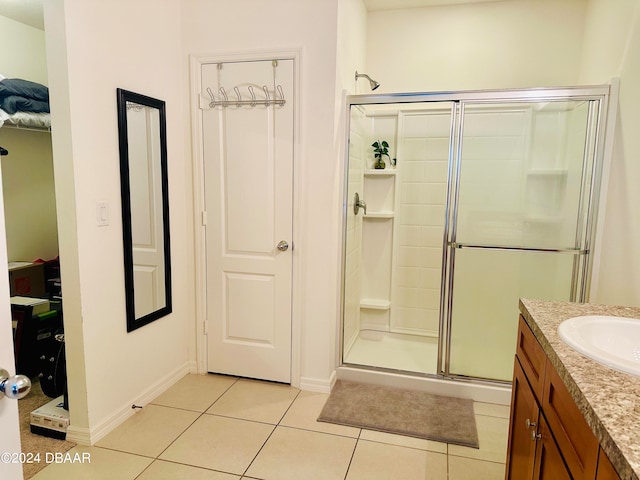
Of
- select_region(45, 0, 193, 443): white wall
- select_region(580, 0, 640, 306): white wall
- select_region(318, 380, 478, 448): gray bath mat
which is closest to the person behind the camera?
select_region(45, 0, 193, 443): white wall

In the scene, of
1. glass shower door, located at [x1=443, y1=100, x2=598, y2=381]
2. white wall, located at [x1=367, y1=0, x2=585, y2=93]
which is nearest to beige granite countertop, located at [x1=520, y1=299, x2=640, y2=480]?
glass shower door, located at [x1=443, y1=100, x2=598, y2=381]

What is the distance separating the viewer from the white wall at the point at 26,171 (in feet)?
10.4

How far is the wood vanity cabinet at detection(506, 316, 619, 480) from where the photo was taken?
3.09 feet

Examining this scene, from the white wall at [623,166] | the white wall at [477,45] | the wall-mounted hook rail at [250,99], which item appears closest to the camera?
the white wall at [623,166]

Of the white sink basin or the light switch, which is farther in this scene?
the light switch

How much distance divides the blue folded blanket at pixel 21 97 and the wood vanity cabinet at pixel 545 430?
3.04 m

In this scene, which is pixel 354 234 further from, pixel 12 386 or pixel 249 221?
pixel 12 386

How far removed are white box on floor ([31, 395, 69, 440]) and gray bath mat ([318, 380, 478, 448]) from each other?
1348 millimetres

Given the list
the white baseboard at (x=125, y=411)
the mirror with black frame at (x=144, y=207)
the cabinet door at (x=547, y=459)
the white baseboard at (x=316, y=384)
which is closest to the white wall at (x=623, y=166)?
the cabinet door at (x=547, y=459)

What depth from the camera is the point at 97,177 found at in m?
2.16

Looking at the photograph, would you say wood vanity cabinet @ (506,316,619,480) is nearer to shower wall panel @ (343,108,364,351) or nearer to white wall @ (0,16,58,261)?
shower wall panel @ (343,108,364,351)

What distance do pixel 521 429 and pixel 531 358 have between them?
280mm

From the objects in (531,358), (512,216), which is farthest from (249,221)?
(531,358)

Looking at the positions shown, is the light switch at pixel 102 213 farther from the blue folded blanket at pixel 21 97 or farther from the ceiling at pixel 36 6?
the ceiling at pixel 36 6
